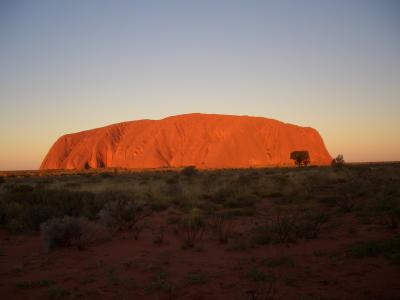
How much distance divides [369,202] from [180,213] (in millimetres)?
5608

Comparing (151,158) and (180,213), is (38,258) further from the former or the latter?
(151,158)

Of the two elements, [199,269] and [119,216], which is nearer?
[199,269]

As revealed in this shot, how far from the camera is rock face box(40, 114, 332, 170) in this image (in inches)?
2768

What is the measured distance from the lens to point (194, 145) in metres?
74.4

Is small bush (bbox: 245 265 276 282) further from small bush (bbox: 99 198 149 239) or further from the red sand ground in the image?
small bush (bbox: 99 198 149 239)

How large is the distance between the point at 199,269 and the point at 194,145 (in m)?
68.7

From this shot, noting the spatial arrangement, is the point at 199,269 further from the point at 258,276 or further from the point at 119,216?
the point at 119,216

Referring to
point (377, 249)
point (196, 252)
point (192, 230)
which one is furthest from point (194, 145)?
point (377, 249)

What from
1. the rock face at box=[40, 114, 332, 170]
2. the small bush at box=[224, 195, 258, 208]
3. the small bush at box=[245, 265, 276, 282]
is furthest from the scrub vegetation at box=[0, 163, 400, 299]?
the rock face at box=[40, 114, 332, 170]

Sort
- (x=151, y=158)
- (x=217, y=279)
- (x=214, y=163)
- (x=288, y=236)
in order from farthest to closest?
(x=151, y=158) → (x=214, y=163) → (x=288, y=236) → (x=217, y=279)

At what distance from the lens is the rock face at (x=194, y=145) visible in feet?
231

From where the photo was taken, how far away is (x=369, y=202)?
454 inches

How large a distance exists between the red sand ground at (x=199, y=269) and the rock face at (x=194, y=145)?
197 feet

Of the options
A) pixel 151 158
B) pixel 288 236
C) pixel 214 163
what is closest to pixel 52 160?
pixel 151 158
